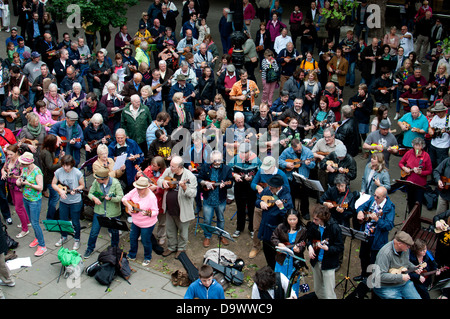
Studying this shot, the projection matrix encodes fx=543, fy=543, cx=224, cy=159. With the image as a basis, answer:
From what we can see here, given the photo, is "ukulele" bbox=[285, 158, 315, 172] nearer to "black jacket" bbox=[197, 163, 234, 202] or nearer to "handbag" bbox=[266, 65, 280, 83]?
"black jacket" bbox=[197, 163, 234, 202]

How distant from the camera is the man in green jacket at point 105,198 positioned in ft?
30.7

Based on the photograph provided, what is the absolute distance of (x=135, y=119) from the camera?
11.7 metres

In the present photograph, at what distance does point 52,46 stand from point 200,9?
17.1ft

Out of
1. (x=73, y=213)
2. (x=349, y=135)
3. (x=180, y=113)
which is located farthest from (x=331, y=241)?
(x=180, y=113)

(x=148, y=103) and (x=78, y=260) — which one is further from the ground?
(x=148, y=103)

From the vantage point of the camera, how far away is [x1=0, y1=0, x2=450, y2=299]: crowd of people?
8641mm

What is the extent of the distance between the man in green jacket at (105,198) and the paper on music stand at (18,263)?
3.43 feet

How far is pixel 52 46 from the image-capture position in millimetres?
15680

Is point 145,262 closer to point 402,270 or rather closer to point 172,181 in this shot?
point 172,181

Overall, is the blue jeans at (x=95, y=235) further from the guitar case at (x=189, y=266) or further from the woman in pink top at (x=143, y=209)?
the guitar case at (x=189, y=266)

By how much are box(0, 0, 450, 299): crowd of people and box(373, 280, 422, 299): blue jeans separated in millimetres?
19

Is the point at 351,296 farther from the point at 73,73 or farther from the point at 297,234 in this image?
the point at 73,73

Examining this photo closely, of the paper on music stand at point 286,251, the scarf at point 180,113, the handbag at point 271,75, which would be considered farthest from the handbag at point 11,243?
the handbag at point 271,75

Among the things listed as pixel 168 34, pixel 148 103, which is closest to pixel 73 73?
pixel 148 103
